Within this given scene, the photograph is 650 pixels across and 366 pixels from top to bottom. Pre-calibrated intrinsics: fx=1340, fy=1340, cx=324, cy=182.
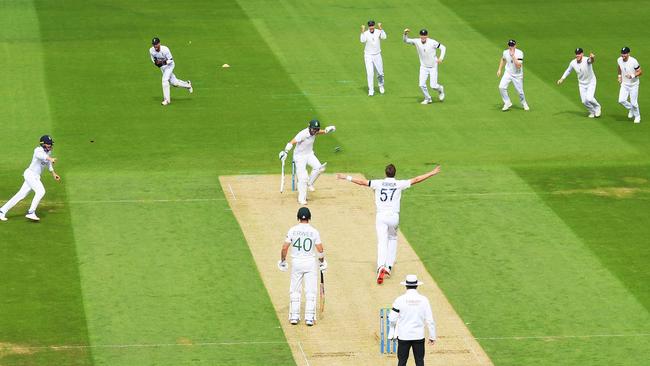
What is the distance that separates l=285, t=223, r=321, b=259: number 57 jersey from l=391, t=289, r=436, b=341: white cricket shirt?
3037mm

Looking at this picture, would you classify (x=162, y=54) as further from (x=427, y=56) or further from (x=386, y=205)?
(x=386, y=205)

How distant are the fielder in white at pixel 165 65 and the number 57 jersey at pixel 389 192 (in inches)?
570

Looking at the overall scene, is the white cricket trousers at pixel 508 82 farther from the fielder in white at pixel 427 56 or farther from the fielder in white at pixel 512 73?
the fielder in white at pixel 427 56

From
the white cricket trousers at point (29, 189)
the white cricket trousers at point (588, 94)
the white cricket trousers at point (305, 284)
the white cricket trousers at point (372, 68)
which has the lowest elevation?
the white cricket trousers at point (305, 284)

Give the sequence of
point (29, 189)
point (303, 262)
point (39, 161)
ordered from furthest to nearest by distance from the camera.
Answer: point (29, 189), point (39, 161), point (303, 262)

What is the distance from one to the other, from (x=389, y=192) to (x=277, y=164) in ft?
29.6

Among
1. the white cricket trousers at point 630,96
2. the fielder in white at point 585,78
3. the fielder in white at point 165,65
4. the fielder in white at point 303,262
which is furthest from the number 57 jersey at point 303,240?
the white cricket trousers at point 630,96

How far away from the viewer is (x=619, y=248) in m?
28.9

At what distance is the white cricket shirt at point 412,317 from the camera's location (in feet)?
70.5

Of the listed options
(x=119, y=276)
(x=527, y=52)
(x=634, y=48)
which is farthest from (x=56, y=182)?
(x=634, y=48)

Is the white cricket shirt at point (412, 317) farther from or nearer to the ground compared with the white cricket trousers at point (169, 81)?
nearer to the ground

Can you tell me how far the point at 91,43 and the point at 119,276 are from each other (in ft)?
70.6

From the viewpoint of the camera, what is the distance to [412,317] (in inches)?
847

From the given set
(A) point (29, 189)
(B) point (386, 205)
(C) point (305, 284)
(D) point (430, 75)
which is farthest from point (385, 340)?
(D) point (430, 75)
